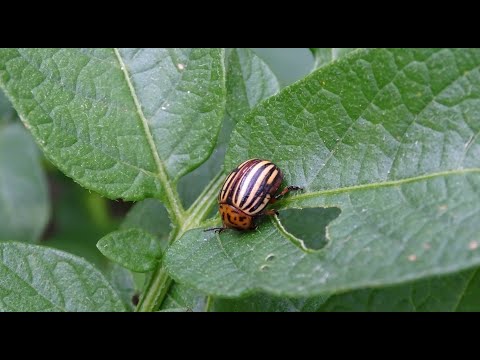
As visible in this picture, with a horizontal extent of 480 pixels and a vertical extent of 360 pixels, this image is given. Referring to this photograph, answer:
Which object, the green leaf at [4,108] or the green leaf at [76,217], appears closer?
the green leaf at [4,108]

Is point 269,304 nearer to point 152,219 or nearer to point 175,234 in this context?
point 175,234

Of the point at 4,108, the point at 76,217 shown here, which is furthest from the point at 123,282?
the point at 76,217

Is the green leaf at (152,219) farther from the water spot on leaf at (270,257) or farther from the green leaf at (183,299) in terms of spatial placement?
the water spot on leaf at (270,257)

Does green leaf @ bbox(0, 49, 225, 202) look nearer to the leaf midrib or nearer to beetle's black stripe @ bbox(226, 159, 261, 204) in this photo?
the leaf midrib

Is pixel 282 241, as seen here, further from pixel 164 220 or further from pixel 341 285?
pixel 164 220

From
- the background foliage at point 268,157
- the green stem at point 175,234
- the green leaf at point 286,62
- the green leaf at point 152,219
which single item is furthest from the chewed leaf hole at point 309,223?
the green leaf at point 286,62
